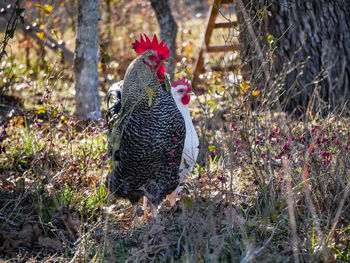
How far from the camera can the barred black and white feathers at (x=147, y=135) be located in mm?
3328

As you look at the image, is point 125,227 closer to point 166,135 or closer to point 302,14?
point 166,135

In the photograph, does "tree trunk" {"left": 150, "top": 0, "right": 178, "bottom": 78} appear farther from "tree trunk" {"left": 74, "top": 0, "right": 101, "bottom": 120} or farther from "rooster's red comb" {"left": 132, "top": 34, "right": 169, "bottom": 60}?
"rooster's red comb" {"left": 132, "top": 34, "right": 169, "bottom": 60}

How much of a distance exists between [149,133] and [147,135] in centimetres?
2

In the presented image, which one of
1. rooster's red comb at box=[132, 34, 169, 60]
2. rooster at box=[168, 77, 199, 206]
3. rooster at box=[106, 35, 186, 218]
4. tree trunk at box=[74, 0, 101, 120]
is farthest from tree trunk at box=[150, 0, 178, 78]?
rooster at box=[106, 35, 186, 218]

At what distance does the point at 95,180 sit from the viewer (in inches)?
157

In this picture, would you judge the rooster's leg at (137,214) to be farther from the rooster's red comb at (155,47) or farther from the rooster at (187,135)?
the rooster's red comb at (155,47)

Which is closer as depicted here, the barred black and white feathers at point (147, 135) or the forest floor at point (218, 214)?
the forest floor at point (218, 214)

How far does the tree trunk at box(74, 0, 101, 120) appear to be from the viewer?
514cm

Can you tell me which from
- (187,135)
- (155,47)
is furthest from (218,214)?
(155,47)

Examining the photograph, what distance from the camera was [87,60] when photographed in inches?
209

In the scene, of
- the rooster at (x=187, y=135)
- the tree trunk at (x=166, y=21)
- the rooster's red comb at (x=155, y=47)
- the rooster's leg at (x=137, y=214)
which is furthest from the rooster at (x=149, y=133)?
the tree trunk at (x=166, y=21)

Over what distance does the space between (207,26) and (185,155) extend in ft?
12.0

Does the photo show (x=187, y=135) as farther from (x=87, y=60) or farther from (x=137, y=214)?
(x=87, y=60)

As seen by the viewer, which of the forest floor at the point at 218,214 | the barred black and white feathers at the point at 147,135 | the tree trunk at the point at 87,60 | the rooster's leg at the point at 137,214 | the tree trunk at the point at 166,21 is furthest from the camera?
the tree trunk at the point at 166,21
